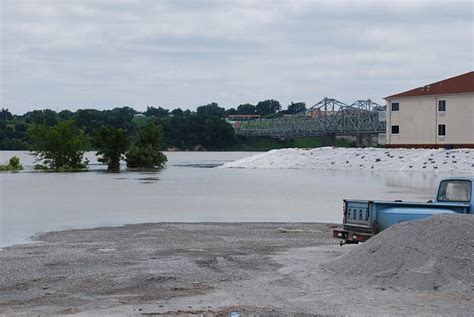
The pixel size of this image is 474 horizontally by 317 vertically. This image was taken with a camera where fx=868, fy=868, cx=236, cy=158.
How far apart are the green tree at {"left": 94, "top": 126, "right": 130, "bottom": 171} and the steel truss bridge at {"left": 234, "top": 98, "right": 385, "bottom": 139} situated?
183 ft

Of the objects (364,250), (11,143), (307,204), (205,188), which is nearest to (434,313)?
(364,250)

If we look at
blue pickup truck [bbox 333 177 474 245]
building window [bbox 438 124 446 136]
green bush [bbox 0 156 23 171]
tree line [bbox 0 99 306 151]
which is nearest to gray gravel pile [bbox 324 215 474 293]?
blue pickup truck [bbox 333 177 474 245]

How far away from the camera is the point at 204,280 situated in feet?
48.3

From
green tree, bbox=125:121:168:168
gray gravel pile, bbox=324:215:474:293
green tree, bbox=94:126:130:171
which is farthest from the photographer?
green tree, bbox=125:121:168:168

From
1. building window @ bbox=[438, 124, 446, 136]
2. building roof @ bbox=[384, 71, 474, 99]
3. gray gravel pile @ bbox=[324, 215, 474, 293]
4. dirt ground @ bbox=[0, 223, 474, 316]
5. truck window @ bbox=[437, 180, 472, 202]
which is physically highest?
building roof @ bbox=[384, 71, 474, 99]

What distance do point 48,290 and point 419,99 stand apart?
258 feet

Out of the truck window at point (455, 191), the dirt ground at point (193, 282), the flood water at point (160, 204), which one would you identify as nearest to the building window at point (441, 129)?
the flood water at point (160, 204)

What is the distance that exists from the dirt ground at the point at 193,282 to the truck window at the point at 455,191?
2445mm

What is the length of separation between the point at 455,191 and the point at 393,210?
1663 millimetres

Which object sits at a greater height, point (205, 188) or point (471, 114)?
point (471, 114)

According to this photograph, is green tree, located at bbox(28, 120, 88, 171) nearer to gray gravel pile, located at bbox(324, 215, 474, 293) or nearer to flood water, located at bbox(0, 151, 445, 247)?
flood water, located at bbox(0, 151, 445, 247)

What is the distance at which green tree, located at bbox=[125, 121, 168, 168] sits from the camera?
8919 centimetres

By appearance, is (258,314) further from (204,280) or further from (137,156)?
(137,156)

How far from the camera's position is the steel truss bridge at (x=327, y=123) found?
141 m
